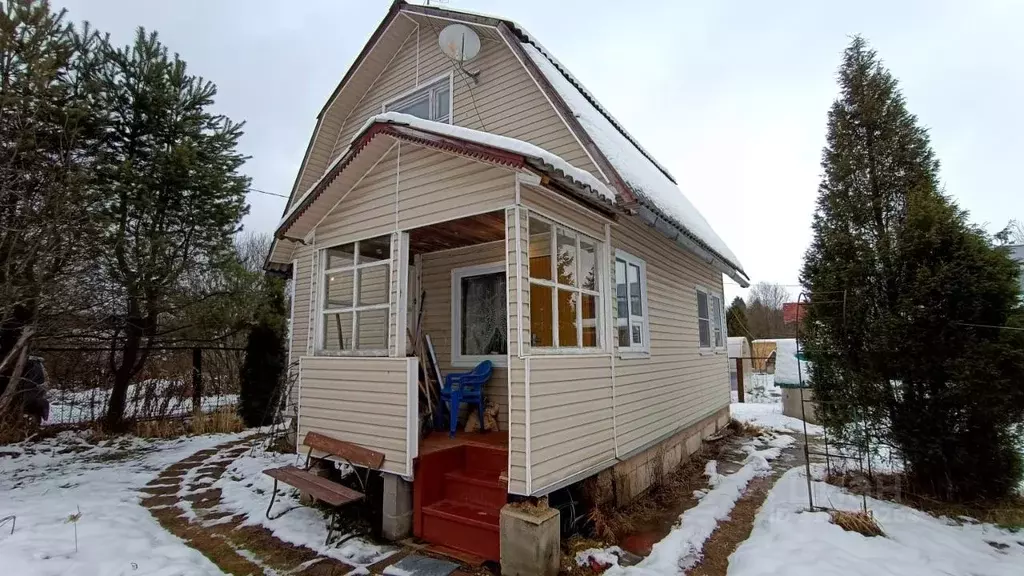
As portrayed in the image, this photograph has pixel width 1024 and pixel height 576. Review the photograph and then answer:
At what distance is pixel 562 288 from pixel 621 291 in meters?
1.64

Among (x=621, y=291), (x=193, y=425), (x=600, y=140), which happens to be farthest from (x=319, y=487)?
(x=193, y=425)

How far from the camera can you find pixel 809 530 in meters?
4.24

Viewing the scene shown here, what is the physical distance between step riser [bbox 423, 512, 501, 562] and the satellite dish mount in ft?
19.5

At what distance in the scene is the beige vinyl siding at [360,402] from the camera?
4613 millimetres

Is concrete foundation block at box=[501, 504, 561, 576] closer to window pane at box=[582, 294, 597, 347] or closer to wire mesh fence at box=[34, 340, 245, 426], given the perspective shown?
window pane at box=[582, 294, 597, 347]

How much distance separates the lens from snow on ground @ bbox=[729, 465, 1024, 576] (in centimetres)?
354

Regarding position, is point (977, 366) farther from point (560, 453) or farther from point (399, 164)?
point (399, 164)

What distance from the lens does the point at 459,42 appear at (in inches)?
257

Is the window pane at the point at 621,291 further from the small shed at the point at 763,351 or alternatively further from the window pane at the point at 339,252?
the small shed at the point at 763,351

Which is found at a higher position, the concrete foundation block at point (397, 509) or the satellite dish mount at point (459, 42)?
the satellite dish mount at point (459, 42)

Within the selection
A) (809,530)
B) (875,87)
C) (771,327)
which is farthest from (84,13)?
(771,327)

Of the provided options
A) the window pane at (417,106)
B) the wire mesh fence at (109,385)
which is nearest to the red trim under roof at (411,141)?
the window pane at (417,106)

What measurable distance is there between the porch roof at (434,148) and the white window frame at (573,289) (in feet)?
1.23

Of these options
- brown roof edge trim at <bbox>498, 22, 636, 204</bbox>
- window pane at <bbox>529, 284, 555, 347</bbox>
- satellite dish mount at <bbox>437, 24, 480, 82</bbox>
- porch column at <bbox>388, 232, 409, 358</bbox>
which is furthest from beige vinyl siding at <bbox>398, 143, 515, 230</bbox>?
satellite dish mount at <bbox>437, 24, 480, 82</bbox>
